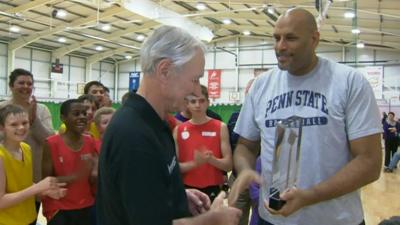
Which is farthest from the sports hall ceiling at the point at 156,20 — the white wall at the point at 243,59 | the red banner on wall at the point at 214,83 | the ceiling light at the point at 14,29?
the red banner on wall at the point at 214,83

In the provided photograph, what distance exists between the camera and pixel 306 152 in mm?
1868

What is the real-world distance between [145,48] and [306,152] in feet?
2.84

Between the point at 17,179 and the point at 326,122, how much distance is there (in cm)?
207

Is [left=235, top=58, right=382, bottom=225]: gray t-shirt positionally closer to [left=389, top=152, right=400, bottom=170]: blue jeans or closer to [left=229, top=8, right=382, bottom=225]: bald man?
[left=229, top=8, right=382, bottom=225]: bald man

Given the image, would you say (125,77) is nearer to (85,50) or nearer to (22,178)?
(85,50)

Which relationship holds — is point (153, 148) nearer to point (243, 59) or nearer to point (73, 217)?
point (73, 217)

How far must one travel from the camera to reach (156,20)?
16.3 meters

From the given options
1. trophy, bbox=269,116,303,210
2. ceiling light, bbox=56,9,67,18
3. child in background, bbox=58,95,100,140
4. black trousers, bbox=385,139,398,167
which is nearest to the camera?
trophy, bbox=269,116,303,210

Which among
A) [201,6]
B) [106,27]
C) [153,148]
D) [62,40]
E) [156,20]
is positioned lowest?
[153,148]

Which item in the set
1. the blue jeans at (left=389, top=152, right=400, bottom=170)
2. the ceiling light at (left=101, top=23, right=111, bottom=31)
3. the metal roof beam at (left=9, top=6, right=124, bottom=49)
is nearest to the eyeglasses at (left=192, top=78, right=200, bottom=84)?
the blue jeans at (left=389, top=152, right=400, bottom=170)

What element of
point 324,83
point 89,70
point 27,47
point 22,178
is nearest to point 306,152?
point 324,83

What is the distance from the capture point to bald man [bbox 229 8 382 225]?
A: 1750mm

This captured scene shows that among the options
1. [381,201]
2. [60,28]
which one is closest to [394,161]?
[381,201]

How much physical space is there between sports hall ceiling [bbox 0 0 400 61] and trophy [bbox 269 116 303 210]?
9605mm
